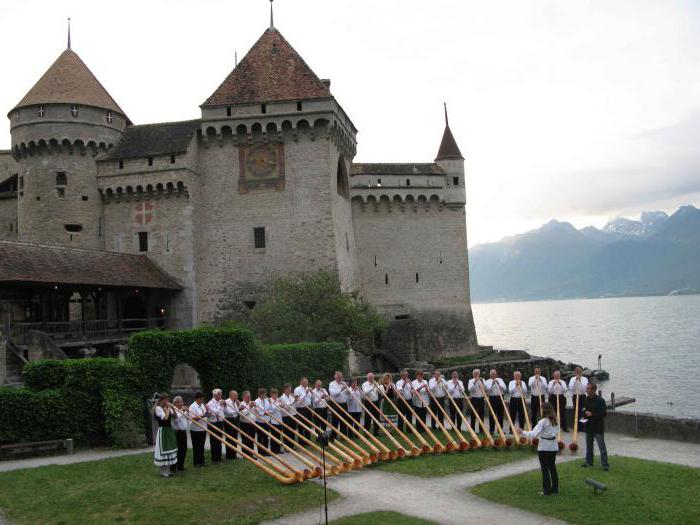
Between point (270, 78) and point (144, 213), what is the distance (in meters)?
10.4

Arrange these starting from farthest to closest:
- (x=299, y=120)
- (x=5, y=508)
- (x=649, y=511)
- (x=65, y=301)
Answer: (x=299, y=120), (x=65, y=301), (x=5, y=508), (x=649, y=511)

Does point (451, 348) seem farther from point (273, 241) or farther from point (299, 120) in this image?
point (299, 120)

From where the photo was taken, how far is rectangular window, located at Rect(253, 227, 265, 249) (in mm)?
Result: 35938

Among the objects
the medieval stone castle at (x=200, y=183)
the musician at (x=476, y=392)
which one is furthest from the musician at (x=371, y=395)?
the medieval stone castle at (x=200, y=183)

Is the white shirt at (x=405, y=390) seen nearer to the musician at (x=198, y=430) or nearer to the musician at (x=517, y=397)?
the musician at (x=517, y=397)

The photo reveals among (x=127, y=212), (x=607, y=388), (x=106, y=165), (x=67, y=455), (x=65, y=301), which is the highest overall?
(x=106, y=165)

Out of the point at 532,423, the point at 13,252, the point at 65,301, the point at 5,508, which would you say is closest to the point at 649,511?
the point at 532,423

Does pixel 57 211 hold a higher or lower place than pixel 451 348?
higher

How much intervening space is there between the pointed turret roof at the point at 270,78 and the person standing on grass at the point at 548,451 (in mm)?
26546

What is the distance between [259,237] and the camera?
3600 centimetres

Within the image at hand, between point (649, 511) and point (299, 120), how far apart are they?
28421mm

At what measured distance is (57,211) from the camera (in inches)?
1453

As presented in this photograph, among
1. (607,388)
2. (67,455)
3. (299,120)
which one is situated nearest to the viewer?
(67,455)

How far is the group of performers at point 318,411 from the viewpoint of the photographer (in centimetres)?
1483
